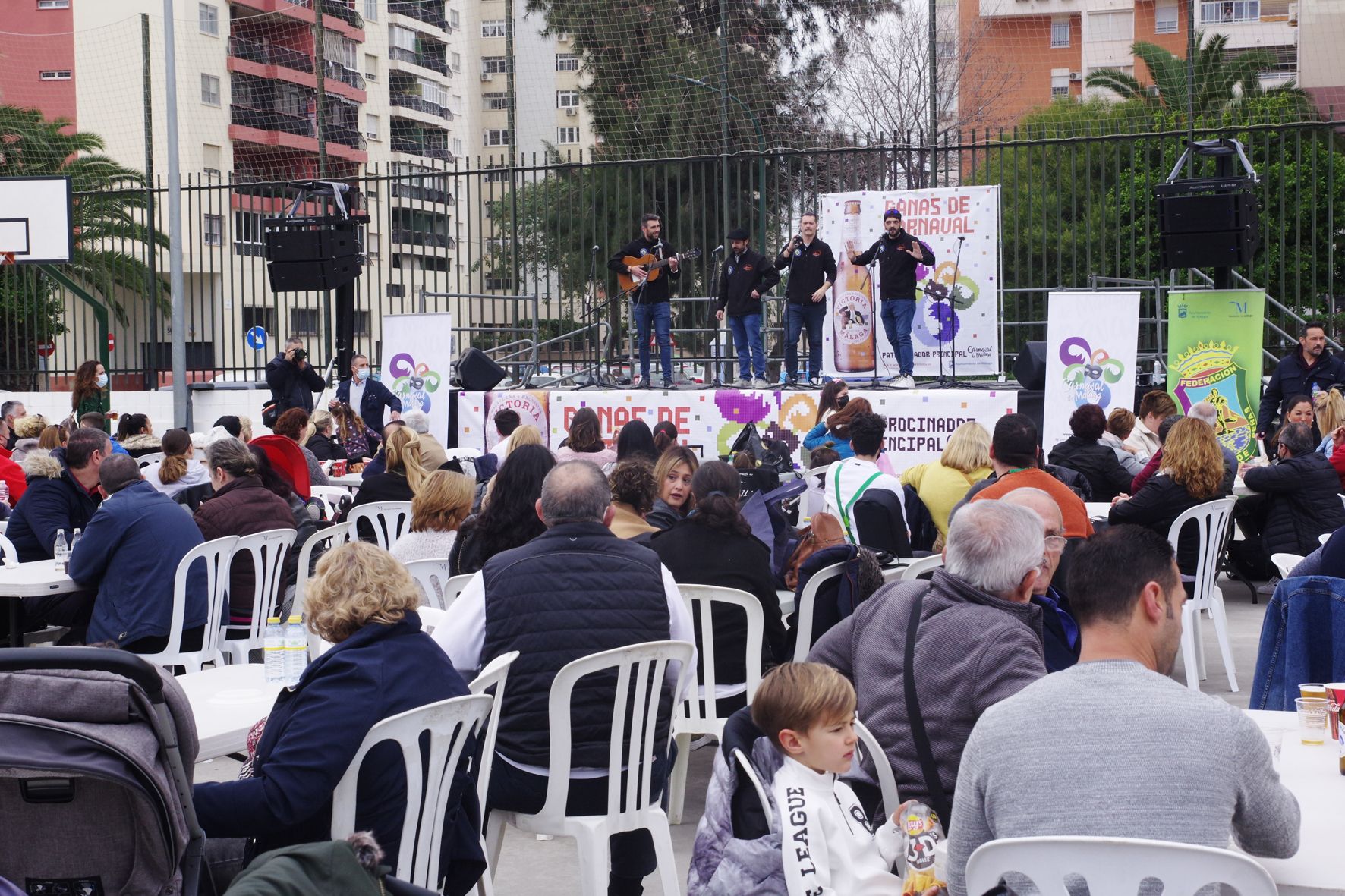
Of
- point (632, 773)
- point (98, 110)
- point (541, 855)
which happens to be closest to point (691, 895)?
point (632, 773)

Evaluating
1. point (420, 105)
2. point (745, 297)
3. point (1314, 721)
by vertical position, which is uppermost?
Result: point (420, 105)

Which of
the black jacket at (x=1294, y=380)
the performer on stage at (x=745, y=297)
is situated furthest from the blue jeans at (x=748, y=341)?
the black jacket at (x=1294, y=380)

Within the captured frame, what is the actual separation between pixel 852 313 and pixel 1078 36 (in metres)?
23.9

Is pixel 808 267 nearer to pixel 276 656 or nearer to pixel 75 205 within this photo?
pixel 276 656

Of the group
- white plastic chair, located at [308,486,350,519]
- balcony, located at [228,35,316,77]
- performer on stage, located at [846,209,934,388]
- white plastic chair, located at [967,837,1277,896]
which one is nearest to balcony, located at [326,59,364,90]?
balcony, located at [228,35,316,77]

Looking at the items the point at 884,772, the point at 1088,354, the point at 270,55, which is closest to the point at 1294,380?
the point at 1088,354

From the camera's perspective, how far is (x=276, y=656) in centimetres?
376

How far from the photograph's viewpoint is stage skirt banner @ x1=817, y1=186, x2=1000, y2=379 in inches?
482

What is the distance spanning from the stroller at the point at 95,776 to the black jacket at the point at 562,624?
1194mm

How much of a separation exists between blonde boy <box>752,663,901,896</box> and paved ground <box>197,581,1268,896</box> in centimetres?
144

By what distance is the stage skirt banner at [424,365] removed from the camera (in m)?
13.0

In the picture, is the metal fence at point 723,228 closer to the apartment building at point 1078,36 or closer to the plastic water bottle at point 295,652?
the apartment building at point 1078,36

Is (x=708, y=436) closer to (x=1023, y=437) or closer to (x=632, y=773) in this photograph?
(x=1023, y=437)

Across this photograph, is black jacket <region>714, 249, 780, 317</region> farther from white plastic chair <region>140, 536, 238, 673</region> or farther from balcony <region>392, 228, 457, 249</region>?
white plastic chair <region>140, 536, 238, 673</region>
